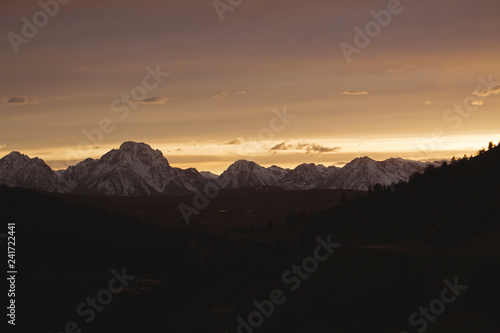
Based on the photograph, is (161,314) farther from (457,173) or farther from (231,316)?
(457,173)

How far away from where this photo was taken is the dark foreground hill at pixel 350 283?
8744cm

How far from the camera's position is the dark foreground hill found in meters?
87.4

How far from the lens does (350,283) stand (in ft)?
357

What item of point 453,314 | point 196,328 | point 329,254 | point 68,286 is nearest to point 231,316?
point 196,328

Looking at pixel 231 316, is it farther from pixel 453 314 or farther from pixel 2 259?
pixel 2 259

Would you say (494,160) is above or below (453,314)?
above

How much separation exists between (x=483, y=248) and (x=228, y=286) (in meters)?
54.2

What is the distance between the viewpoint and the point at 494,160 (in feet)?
592

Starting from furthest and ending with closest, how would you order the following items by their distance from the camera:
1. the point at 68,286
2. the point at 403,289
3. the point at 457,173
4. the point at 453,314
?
the point at 457,173, the point at 68,286, the point at 403,289, the point at 453,314


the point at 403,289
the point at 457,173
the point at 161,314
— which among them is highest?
the point at 457,173

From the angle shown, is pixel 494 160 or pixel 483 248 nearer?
pixel 483 248

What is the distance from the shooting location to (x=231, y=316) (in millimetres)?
112250

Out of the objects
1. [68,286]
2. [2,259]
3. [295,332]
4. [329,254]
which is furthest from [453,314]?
[2,259]

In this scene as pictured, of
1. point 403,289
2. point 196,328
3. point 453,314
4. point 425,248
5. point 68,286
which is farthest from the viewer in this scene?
point 68,286
